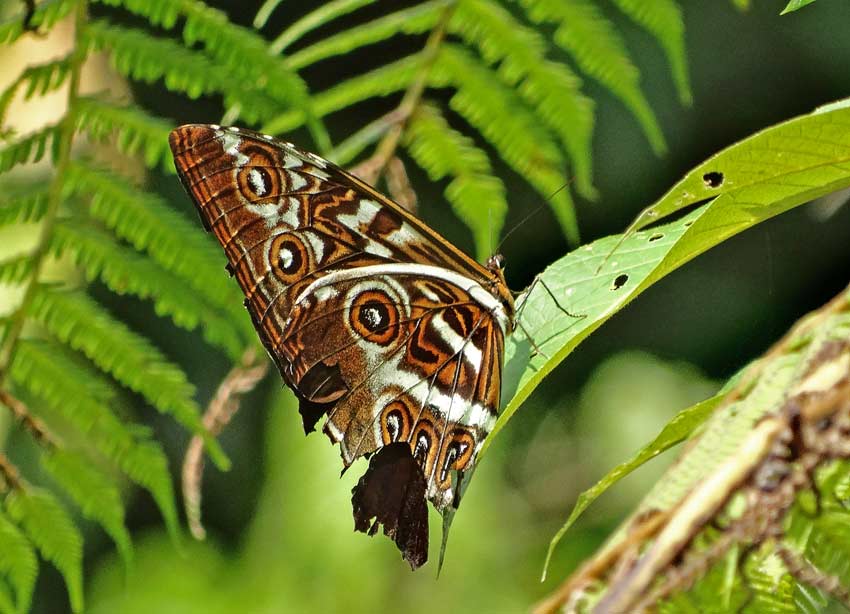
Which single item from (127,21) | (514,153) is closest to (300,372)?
(514,153)

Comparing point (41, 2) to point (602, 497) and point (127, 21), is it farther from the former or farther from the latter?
point (602, 497)

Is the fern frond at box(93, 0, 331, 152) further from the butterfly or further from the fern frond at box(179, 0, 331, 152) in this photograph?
the butterfly

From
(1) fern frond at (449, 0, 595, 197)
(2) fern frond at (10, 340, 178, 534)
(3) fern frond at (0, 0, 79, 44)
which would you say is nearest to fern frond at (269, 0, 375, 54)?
(1) fern frond at (449, 0, 595, 197)

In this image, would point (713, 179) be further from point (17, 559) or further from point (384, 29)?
point (17, 559)

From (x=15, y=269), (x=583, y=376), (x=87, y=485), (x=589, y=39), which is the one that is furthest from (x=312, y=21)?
(x=583, y=376)

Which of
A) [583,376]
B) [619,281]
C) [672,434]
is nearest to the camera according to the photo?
[672,434]

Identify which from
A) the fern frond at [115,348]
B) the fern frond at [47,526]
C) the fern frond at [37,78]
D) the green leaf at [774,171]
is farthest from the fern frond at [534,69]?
the fern frond at [47,526]
